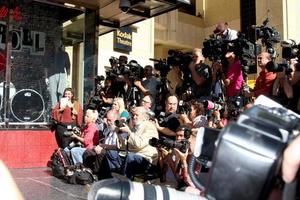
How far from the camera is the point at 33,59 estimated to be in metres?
8.98

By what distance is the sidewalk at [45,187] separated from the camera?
5.31 m

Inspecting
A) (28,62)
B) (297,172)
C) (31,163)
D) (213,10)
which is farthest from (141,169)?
(213,10)

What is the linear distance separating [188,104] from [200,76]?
419 mm

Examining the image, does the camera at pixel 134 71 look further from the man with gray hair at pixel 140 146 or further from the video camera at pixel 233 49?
the video camera at pixel 233 49

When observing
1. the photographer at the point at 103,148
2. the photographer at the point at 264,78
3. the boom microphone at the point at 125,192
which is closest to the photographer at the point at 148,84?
the photographer at the point at 103,148

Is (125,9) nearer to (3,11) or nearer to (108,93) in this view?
(108,93)

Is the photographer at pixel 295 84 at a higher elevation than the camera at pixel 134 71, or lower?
lower

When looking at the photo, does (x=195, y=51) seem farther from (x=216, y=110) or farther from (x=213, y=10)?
(x=213, y=10)

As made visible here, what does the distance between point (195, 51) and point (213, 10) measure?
15.6 m

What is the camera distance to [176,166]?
16.9 ft

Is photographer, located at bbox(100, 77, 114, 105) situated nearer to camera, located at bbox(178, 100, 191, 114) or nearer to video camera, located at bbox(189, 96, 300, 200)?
camera, located at bbox(178, 100, 191, 114)

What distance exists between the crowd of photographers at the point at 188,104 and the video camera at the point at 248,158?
3593mm

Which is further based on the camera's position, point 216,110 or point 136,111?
point 136,111

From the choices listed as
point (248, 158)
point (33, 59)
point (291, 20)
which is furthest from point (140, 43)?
point (248, 158)
